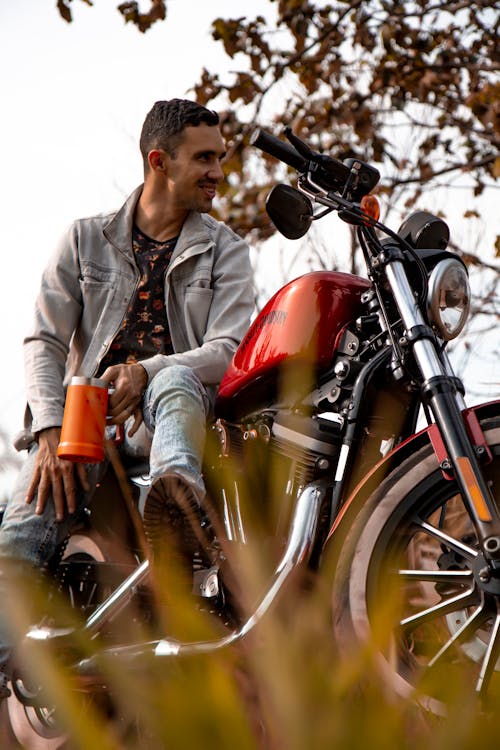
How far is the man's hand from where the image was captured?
2316 mm

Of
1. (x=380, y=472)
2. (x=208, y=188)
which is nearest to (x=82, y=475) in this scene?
(x=380, y=472)

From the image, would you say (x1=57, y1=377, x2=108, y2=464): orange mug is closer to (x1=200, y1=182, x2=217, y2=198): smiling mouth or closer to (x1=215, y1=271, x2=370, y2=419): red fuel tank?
(x1=215, y1=271, x2=370, y2=419): red fuel tank

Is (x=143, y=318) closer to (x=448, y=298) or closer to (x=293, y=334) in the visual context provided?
(x=293, y=334)

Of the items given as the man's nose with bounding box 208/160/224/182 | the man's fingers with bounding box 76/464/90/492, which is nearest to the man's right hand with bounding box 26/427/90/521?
the man's fingers with bounding box 76/464/90/492

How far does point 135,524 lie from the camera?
2592mm

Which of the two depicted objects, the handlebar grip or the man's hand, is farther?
the man's hand

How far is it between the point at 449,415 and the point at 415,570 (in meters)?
0.34

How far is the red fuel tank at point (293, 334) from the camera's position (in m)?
2.28

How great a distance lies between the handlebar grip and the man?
585 mm

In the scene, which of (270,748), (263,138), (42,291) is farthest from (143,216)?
(270,748)

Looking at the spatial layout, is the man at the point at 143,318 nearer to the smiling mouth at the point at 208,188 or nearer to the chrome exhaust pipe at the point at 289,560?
the smiling mouth at the point at 208,188

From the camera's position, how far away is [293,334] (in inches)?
90.0

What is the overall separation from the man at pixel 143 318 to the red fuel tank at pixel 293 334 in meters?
0.12

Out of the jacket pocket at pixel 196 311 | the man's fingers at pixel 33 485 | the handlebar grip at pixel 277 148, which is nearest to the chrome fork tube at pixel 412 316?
the handlebar grip at pixel 277 148
